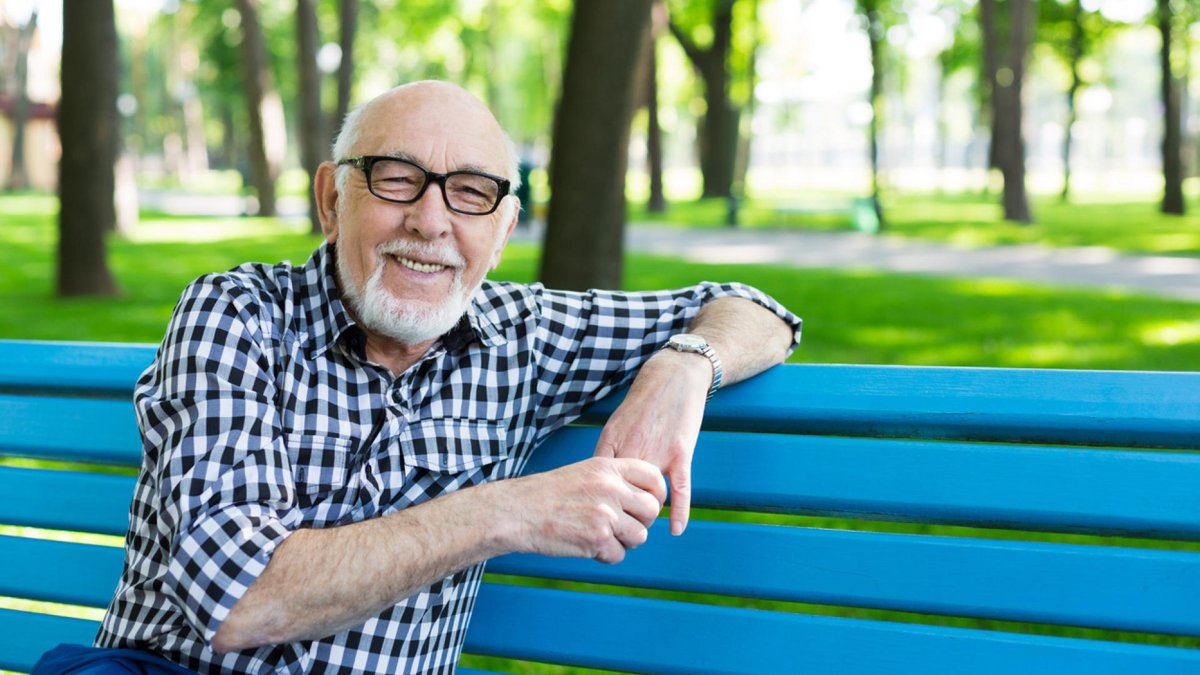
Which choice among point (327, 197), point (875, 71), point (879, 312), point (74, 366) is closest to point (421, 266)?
point (327, 197)

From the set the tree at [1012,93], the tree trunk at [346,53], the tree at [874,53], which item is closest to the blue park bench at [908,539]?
the tree trunk at [346,53]

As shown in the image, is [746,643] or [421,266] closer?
[746,643]

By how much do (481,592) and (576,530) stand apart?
1.73ft

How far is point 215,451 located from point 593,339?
807 mm

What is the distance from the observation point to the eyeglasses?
2508mm

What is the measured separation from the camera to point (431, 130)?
2.52 meters

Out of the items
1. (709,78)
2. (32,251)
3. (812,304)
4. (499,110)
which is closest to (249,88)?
(32,251)

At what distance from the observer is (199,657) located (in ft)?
7.50

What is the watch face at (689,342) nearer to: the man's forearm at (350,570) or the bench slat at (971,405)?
the bench slat at (971,405)

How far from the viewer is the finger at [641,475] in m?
2.19

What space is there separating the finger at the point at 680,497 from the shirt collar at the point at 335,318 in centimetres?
52

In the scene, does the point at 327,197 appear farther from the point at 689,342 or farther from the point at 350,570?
the point at 350,570

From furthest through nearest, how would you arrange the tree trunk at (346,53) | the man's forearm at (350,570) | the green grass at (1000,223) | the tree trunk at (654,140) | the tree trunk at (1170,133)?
the tree trunk at (654,140), the tree trunk at (1170,133), the tree trunk at (346,53), the green grass at (1000,223), the man's forearm at (350,570)

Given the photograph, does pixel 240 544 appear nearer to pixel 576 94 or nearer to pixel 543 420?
pixel 543 420
